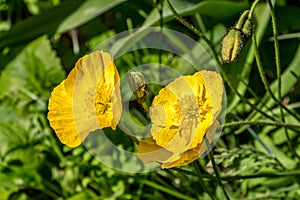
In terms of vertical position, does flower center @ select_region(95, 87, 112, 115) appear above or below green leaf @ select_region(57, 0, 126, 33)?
above

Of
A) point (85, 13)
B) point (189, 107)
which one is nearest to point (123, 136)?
point (85, 13)

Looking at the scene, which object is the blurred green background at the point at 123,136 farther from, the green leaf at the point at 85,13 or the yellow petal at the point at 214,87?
the yellow petal at the point at 214,87

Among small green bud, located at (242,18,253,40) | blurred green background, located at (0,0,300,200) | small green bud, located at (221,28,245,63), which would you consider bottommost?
blurred green background, located at (0,0,300,200)

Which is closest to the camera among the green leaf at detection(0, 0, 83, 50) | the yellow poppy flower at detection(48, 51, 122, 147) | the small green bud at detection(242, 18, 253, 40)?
the yellow poppy flower at detection(48, 51, 122, 147)

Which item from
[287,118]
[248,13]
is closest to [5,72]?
[287,118]

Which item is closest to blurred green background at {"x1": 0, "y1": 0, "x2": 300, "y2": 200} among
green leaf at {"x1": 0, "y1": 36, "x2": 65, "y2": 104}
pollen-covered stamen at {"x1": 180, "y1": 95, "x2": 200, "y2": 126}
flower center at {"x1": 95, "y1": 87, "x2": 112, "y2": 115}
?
green leaf at {"x1": 0, "y1": 36, "x2": 65, "y2": 104}

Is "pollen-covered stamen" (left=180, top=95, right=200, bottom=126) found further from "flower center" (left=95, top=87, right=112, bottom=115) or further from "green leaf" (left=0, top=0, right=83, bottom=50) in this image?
"green leaf" (left=0, top=0, right=83, bottom=50)

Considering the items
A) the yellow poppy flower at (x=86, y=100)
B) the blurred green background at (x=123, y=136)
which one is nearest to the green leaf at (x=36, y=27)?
the blurred green background at (x=123, y=136)
